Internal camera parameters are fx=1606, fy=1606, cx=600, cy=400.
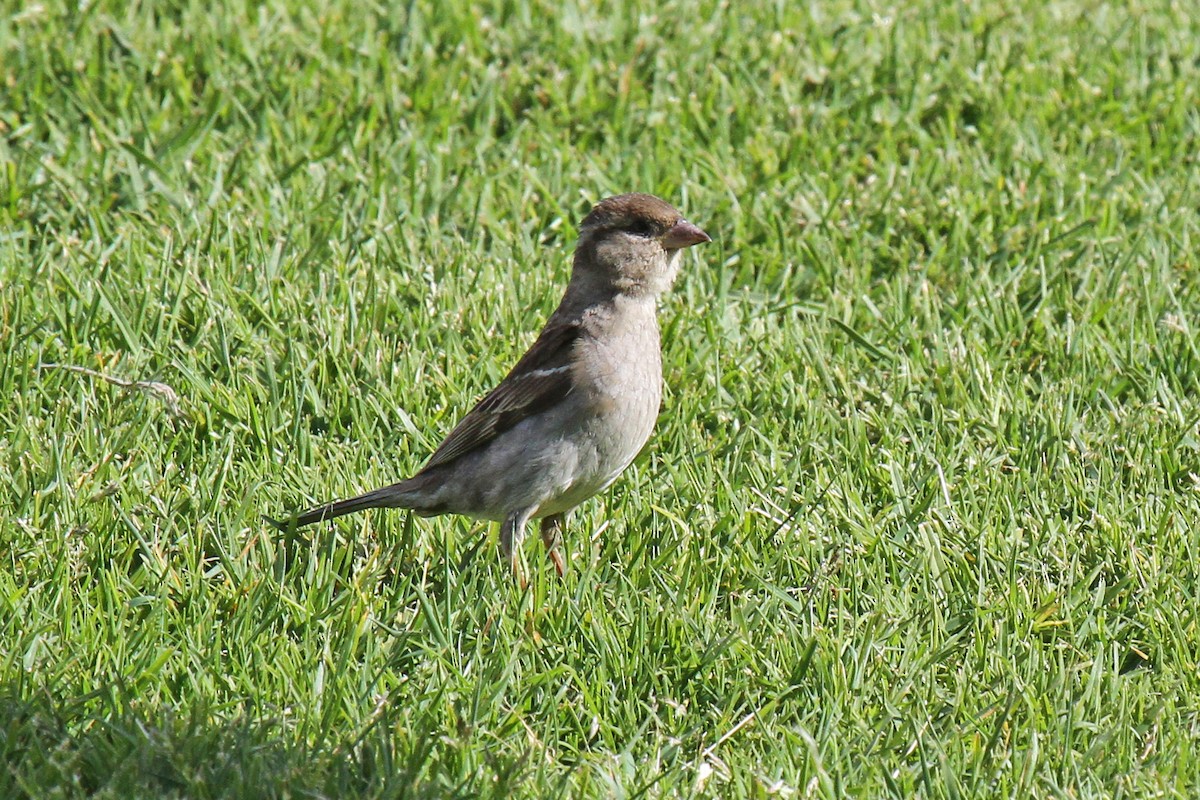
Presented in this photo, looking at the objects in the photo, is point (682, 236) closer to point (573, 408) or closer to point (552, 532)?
point (573, 408)

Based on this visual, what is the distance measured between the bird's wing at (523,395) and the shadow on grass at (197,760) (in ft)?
4.03

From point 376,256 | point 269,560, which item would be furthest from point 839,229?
point 269,560

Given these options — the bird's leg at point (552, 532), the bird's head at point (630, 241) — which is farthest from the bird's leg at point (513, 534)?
the bird's head at point (630, 241)

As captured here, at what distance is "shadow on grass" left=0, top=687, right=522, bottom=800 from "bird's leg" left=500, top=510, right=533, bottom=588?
1.02 metres

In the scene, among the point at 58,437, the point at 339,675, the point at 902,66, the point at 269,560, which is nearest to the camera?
the point at 339,675

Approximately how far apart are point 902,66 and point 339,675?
17.2 feet

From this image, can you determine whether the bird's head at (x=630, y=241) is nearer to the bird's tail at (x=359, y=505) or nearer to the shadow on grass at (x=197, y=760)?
the bird's tail at (x=359, y=505)

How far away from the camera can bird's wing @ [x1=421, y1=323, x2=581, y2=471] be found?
4.90m

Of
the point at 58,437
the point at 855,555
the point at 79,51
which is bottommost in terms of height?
the point at 855,555

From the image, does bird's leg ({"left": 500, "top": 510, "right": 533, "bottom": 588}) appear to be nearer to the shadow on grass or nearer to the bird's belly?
the bird's belly

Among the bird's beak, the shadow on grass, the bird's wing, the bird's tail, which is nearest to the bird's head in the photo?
the bird's beak

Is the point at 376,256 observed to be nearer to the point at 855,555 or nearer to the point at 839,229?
the point at 839,229

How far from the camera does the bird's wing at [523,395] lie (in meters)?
4.90

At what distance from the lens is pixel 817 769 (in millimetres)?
3908
